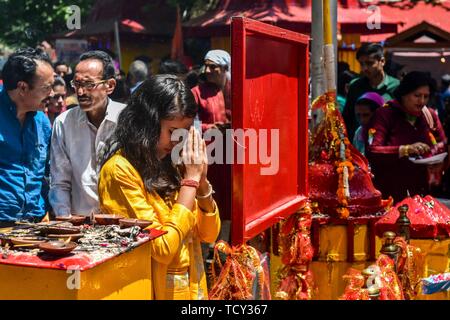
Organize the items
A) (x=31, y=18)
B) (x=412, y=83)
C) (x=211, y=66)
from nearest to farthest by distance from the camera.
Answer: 1. (x=412, y=83)
2. (x=211, y=66)
3. (x=31, y=18)

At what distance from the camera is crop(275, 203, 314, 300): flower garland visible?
3.90 meters

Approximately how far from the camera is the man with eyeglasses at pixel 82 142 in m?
4.23

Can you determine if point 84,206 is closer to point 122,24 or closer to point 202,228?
point 202,228

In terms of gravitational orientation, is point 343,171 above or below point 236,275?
above

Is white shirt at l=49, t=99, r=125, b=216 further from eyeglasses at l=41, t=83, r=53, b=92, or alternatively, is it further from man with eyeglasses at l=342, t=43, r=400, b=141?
man with eyeglasses at l=342, t=43, r=400, b=141

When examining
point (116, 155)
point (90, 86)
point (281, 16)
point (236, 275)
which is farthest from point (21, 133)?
point (281, 16)

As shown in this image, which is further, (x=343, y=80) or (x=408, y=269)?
(x=343, y=80)

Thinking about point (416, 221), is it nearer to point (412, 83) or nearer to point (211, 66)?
point (412, 83)

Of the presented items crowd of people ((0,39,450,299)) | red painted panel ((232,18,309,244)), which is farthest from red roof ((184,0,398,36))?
red painted panel ((232,18,309,244))

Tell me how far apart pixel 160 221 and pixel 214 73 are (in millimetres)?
3954

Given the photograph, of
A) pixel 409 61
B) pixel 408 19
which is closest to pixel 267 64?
pixel 409 61

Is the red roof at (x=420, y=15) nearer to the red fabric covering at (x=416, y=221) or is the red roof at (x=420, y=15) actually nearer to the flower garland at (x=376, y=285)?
the red fabric covering at (x=416, y=221)

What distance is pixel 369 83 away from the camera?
7.38m

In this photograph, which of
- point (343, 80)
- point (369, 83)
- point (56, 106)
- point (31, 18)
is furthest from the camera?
point (31, 18)
